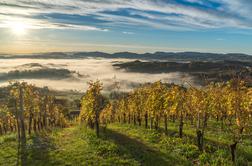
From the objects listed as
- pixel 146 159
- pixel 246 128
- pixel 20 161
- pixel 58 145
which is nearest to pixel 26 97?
pixel 58 145

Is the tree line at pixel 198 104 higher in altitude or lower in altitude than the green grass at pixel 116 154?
higher

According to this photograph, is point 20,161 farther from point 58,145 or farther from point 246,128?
point 246,128

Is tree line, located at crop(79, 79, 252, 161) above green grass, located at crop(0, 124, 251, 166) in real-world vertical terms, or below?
above

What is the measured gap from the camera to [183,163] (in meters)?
31.9

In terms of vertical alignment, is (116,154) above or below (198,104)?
below

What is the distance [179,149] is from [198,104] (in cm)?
668

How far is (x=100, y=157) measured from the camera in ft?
112

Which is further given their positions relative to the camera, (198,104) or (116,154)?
(198,104)

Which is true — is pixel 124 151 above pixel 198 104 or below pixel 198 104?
below

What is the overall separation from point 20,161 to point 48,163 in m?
3.59

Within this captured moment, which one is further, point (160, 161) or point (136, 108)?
point (136, 108)

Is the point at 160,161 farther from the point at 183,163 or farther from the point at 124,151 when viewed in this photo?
the point at 124,151

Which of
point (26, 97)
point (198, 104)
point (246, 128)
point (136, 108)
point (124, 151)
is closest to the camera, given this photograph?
point (246, 128)

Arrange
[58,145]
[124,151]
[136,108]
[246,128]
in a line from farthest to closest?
[136,108] → [58,145] → [124,151] → [246,128]
